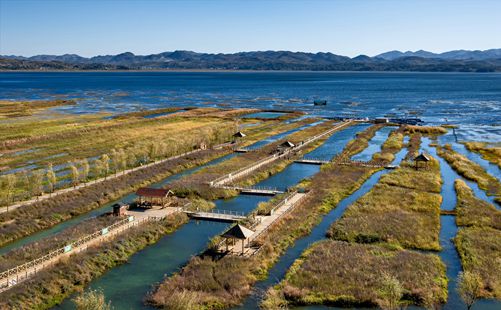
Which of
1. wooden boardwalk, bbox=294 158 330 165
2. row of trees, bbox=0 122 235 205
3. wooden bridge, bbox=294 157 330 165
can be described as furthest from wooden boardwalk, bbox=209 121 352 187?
row of trees, bbox=0 122 235 205

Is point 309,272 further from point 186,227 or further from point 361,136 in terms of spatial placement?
point 361,136

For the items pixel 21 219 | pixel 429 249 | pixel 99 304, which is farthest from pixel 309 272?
pixel 21 219

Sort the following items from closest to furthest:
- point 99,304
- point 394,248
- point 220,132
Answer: point 99,304
point 394,248
point 220,132

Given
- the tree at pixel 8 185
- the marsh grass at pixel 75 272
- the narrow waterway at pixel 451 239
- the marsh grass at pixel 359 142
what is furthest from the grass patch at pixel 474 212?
the tree at pixel 8 185

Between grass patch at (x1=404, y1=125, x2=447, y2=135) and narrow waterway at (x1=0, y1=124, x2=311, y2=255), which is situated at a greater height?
narrow waterway at (x1=0, y1=124, x2=311, y2=255)

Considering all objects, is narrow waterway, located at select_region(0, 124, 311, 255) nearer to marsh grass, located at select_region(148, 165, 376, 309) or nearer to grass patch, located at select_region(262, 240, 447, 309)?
marsh grass, located at select_region(148, 165, 376, 309)

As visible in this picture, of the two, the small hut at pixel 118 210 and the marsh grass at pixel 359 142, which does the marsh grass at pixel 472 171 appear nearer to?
the marsh grass at pixel 359 142
